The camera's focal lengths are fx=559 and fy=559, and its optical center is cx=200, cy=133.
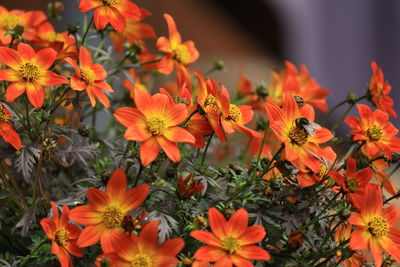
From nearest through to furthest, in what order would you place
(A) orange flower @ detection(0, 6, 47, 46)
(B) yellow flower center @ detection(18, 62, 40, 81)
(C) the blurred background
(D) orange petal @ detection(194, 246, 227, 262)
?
(D) orange petal @ detection(194, 246, 227, 262) → (B) yellow flower center @ detection(18, 62, 40, 81) → (A) orange flower @ detection(0, 6, 47, 46) → (C) the blurred background

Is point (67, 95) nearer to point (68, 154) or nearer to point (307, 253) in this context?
point (68, 154)

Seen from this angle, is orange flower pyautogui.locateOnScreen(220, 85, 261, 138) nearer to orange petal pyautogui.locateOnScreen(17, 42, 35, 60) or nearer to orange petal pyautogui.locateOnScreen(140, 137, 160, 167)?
orange petal pyautogui.locateOnScreen(140, 137, 160, 167)

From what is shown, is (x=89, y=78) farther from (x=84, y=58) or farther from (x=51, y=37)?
(x=51, y=37)

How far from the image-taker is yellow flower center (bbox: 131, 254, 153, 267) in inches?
22.3

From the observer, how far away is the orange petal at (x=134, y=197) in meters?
0.59

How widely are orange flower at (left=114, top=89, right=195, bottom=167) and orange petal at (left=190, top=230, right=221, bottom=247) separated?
0.08 m

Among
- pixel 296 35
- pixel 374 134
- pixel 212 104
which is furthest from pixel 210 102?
pixel 296 35

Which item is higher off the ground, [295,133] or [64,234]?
[295,133]

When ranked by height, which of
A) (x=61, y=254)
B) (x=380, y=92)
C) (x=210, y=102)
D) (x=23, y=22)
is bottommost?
(x=61, y=254)

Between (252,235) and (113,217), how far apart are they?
151 millimetres

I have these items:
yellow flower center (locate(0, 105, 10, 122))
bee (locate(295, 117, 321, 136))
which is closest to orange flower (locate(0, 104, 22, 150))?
yellow flower center (locate(0, 105, 10, 122))

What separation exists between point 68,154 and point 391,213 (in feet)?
1.34

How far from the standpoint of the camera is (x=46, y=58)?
26.2 inches

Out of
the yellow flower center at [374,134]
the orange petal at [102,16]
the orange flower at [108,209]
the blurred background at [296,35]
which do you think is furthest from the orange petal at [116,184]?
the blurred background at [296,35]
